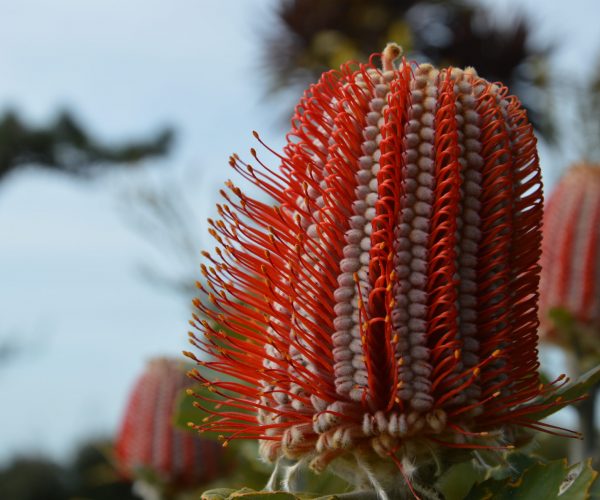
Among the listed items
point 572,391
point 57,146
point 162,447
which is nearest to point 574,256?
point 572,391

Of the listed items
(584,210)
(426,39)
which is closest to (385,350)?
(584,210)

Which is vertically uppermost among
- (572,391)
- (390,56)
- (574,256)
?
(574,256)

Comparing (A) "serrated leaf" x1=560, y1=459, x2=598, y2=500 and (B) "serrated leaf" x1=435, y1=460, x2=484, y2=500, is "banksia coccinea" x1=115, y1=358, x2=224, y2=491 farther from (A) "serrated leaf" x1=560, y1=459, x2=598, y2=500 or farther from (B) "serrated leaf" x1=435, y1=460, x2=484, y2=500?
(A) "serrated leaf" x1=560, y1=459, x2=598, y2=500

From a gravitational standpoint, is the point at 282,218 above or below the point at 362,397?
above

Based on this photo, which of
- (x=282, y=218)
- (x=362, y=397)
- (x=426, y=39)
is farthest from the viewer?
(x=426, y=39)

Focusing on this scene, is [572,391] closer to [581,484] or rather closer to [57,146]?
[581,484]

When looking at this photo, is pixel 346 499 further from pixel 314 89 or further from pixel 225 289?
pixel 314 89

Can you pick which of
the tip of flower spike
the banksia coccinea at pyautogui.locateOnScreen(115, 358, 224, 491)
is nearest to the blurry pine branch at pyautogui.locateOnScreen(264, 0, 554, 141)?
the banksia coccinea at pyautogui.locateOnScreen(115, 358, 224, 491)
